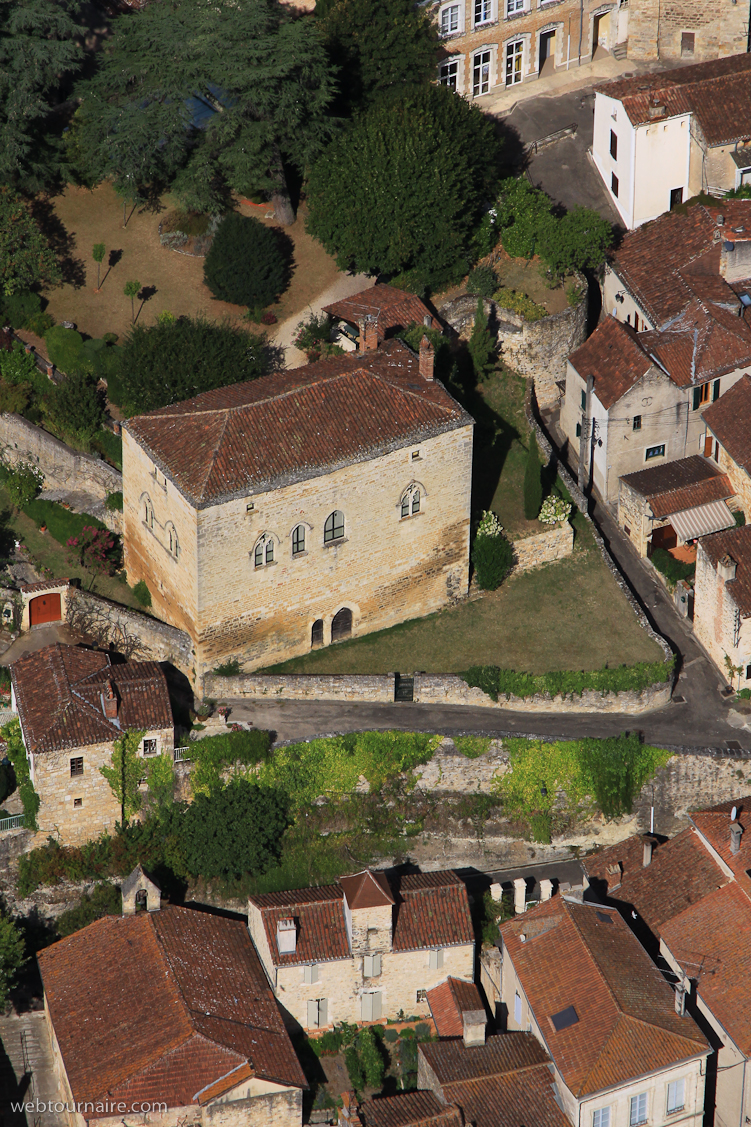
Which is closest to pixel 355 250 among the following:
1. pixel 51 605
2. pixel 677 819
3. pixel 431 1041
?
pixel 51 605

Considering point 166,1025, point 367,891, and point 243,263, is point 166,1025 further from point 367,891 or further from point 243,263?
point 243,263

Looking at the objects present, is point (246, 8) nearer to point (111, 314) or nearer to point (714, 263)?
point (111, 314)

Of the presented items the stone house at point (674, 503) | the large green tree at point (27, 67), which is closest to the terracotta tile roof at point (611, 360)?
the stone house at point (674, 503)

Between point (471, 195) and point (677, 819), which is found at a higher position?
point (471, 195)

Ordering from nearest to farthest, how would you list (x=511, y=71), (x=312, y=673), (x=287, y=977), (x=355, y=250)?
(x=287, y=977) → (x=312, y=673) → (x=355, y=250) → (x=511, y=71)

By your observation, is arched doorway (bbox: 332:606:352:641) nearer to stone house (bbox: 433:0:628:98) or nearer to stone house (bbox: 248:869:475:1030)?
stone house (bbox: 248:869:475:1030)

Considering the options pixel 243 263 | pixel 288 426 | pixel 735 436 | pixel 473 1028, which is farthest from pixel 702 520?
pixel 473 1028

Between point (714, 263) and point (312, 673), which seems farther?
point (714, 263)
